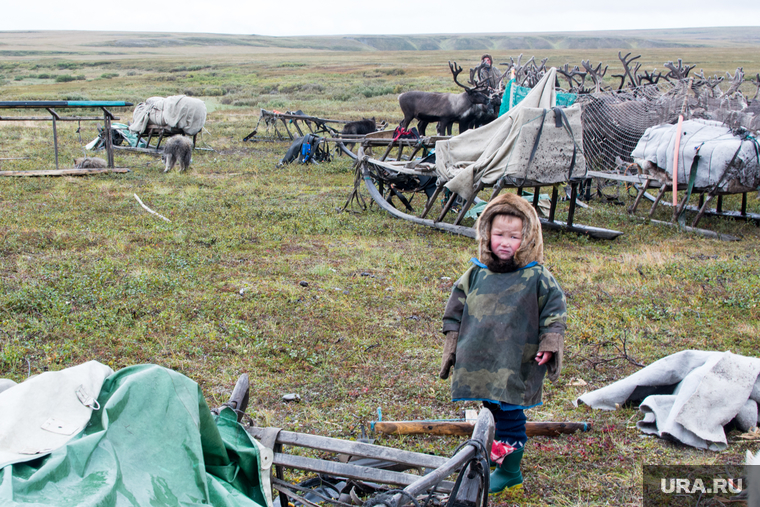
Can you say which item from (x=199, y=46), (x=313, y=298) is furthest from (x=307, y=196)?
(x=199, y=46)

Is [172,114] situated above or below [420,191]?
above

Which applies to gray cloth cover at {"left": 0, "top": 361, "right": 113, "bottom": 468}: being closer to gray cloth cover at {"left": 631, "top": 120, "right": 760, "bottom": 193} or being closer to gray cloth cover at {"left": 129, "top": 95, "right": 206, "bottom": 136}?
gray cloth cover at {"left": 631, "top": 120, "right": 760, "bottom": 193}

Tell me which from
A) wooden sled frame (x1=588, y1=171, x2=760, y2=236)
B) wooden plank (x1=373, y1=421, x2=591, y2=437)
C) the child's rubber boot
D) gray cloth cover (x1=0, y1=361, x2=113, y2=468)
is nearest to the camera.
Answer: gray cloth cover (x1=0, y1=361, x2=113, y2=468)

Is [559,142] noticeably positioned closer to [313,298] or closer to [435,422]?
[313,298]

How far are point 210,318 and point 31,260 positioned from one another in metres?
3.07

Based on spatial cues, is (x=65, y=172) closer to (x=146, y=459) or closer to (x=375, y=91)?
(x=146, y=459)

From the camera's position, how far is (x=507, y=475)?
10.3 feet

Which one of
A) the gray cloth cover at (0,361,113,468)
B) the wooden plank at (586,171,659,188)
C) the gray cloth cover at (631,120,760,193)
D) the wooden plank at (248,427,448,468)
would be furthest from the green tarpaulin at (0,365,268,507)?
the wooden plank at (586,171,659,188)

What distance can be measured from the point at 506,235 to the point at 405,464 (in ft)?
4.03

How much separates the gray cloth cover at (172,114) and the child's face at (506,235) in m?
15.2

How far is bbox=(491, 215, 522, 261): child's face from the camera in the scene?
9.61 feet

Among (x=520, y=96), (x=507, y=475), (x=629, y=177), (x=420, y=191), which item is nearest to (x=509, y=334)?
Result: (x=507, y=475)

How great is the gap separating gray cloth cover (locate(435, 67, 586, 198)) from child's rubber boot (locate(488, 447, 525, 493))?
519 centimetres

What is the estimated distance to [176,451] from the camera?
2240mm
